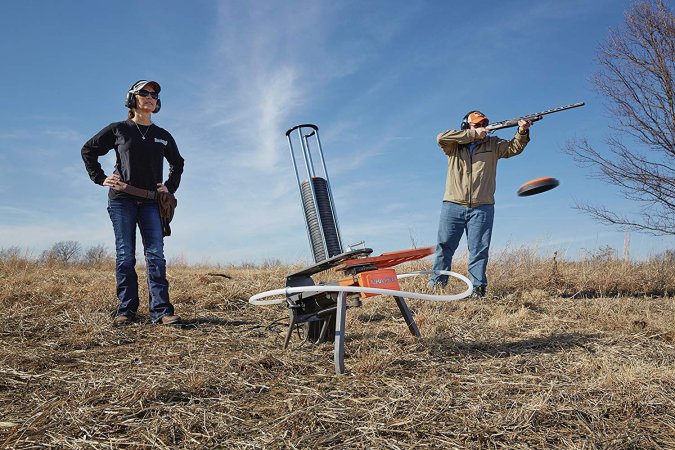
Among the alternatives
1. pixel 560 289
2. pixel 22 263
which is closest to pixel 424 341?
pixel 560 289

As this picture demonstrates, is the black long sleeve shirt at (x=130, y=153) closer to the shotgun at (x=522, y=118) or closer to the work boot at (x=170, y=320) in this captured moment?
the work boot at (x=170, y=320)

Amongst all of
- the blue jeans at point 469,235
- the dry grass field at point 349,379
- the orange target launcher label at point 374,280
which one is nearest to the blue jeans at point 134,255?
the dry grass field at point 349,379

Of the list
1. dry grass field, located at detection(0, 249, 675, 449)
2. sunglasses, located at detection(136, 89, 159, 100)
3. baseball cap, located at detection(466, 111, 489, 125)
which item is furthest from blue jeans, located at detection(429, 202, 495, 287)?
sunglasses, located at detection(136, 89, 159, 100)

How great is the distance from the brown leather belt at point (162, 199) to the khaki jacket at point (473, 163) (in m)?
3.57

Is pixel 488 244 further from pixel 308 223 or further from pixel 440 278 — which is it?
pixel 308 223

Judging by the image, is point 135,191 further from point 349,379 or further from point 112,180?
point 349,379

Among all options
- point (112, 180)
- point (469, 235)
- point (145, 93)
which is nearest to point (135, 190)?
point (112, 180)

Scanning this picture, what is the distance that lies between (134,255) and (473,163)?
437 centimetres

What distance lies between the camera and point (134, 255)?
A: 5.36m

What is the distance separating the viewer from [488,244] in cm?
674

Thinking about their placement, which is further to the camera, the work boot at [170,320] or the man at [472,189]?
the man at [472,189]

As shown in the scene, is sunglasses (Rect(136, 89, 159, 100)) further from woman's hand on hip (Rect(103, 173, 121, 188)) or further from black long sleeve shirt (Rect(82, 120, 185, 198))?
woman's hand on hip (Rect(103, 173, 121, 188))

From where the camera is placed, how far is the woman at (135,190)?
5238mm

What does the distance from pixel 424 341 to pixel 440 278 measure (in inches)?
112
